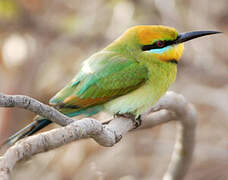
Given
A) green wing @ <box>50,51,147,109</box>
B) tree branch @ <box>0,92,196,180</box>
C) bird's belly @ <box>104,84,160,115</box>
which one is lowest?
tree branch @ <box>0,92,196,180</box>

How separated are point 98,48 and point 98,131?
262 cm

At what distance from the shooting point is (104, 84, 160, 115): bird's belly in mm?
2070

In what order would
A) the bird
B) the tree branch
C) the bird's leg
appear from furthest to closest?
the bird
the bird's leg
the tree branch

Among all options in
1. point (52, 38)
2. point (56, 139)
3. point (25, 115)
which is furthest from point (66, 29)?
point (56, 139)

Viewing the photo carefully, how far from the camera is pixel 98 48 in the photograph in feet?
12.9

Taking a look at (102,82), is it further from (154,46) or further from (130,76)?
(154,46)

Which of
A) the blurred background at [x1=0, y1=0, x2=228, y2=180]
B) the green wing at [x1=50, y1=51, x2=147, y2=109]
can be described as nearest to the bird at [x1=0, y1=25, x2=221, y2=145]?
the green wing at [x1=50, y1=51, x2=147, y2=109]

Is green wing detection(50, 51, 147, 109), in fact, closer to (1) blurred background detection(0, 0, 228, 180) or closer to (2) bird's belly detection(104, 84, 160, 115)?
(2) bird's belly detection(104, 84, 160, 115)

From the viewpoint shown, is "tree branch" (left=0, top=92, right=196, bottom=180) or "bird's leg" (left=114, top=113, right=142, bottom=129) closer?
"tree branch" (left=0, top=92, right=196, bottom=180)

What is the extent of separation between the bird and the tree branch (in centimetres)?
10

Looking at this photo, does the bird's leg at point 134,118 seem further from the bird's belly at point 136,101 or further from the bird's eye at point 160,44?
the bird's eye at point 160,44

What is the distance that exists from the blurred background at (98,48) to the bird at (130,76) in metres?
1.09

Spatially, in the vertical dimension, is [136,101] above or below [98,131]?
above

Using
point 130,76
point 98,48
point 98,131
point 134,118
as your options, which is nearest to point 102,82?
point 130,76
